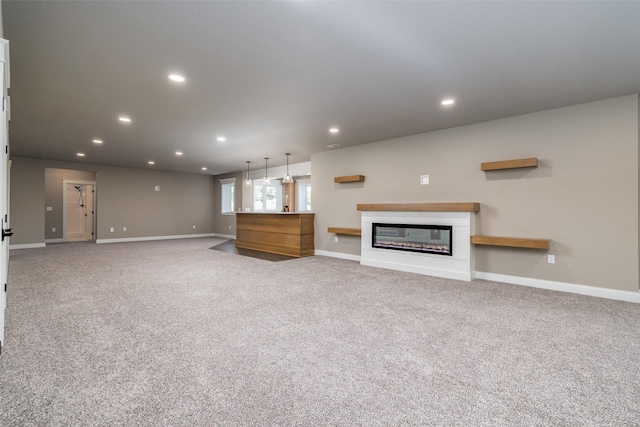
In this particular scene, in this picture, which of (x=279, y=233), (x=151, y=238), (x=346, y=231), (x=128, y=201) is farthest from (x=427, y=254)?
(x=128, y=201)

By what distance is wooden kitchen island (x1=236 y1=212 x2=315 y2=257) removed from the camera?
654 cm

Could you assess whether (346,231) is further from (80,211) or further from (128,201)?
(80,211)

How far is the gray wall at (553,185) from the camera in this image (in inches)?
135

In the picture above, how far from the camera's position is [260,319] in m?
2.70

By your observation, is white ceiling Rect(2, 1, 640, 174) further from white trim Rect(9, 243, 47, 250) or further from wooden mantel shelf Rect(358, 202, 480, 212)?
white trim Rect(9, 243, 47, 250)

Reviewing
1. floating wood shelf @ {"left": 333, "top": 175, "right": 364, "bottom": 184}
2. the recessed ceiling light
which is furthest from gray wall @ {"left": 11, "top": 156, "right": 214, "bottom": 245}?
the recessed ceiling light

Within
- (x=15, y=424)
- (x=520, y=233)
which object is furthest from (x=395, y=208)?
(x=15, y=424)

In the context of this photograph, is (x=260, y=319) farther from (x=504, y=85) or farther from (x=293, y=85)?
(x=504, y=85)

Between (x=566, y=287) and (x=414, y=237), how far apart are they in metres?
2.04

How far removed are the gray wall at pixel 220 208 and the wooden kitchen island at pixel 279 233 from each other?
83.8 inches

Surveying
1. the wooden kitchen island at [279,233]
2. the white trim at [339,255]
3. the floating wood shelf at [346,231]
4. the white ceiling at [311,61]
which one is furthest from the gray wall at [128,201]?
the floating wood shelf at [346,231]

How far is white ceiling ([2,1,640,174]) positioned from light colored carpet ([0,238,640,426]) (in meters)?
2.37

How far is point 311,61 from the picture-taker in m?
2.69

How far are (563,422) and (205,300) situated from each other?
307cm
